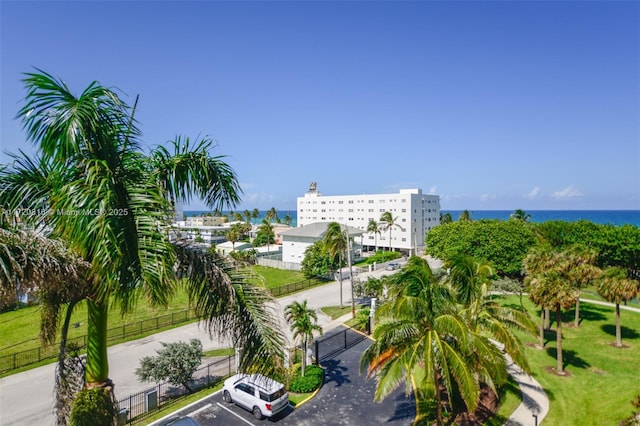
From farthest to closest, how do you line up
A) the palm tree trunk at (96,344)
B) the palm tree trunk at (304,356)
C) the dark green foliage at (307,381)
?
the palm tree trunk at (304,356), the dark green foliage at (307,381), the palm tree trunk at (96,344)

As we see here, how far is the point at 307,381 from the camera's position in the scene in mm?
18516

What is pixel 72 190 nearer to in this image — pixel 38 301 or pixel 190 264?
pixel 190 264

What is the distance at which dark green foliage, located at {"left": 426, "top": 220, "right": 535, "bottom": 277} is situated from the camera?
39.2 m

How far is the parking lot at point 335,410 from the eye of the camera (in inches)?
619

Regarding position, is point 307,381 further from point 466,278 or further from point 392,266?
point 392,266

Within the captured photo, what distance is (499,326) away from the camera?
43.2 ft

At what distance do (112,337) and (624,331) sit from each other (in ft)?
129

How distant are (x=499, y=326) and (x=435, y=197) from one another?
75089 mm

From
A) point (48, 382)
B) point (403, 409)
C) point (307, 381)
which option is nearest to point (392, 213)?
point (307, 381)

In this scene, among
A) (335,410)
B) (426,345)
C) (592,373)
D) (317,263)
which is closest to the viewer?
(426,345)

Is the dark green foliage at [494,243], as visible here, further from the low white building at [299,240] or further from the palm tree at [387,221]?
the palm tree at [387,221]

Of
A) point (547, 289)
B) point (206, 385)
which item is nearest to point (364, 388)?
point (206, 385)

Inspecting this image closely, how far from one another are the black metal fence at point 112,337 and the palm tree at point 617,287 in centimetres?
2691

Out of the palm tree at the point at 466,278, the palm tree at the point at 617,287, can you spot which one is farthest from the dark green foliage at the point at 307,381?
the palm tree at the point at 617,287
